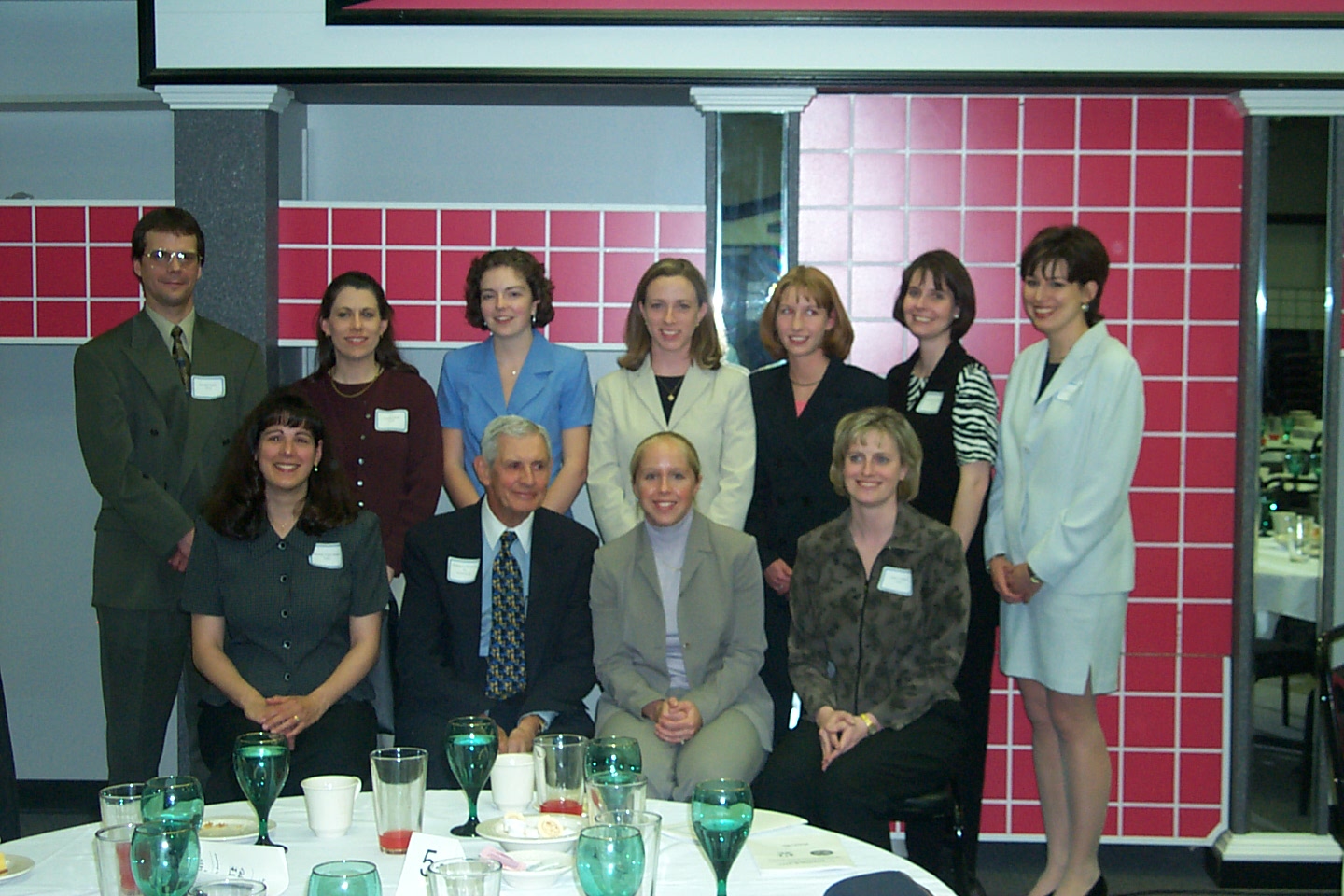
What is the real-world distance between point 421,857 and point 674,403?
6.56 ft

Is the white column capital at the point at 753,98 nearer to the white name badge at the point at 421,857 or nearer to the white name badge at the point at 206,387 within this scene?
the white name badge at the point at 206,387

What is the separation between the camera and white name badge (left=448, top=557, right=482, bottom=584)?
304 centimetres

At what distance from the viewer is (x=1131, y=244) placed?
395 centimetres

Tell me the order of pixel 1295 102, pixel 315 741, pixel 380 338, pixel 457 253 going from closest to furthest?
pixel 315 741 < pixel 380 338 < pixel 1295 102 < pixel 457 253

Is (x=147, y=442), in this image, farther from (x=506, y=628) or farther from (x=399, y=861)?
(x=399, y=861)

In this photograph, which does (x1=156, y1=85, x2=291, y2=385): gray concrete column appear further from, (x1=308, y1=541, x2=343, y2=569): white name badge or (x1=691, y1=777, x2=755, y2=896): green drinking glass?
(x1=691, y1=777, x2=755, y2=896): green drinking glass

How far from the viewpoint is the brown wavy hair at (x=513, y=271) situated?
3576 mm

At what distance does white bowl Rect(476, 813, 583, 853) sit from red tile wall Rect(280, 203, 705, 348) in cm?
238

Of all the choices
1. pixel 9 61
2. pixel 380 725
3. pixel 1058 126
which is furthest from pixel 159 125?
pixel 1058 126

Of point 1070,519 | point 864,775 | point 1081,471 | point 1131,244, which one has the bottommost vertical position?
point 864,775

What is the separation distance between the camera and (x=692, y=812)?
1559mm

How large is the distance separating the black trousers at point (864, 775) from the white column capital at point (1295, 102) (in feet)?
7.08

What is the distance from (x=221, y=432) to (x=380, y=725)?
1020 millimetres

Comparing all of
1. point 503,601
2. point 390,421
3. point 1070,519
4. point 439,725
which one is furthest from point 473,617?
point 1070,519
